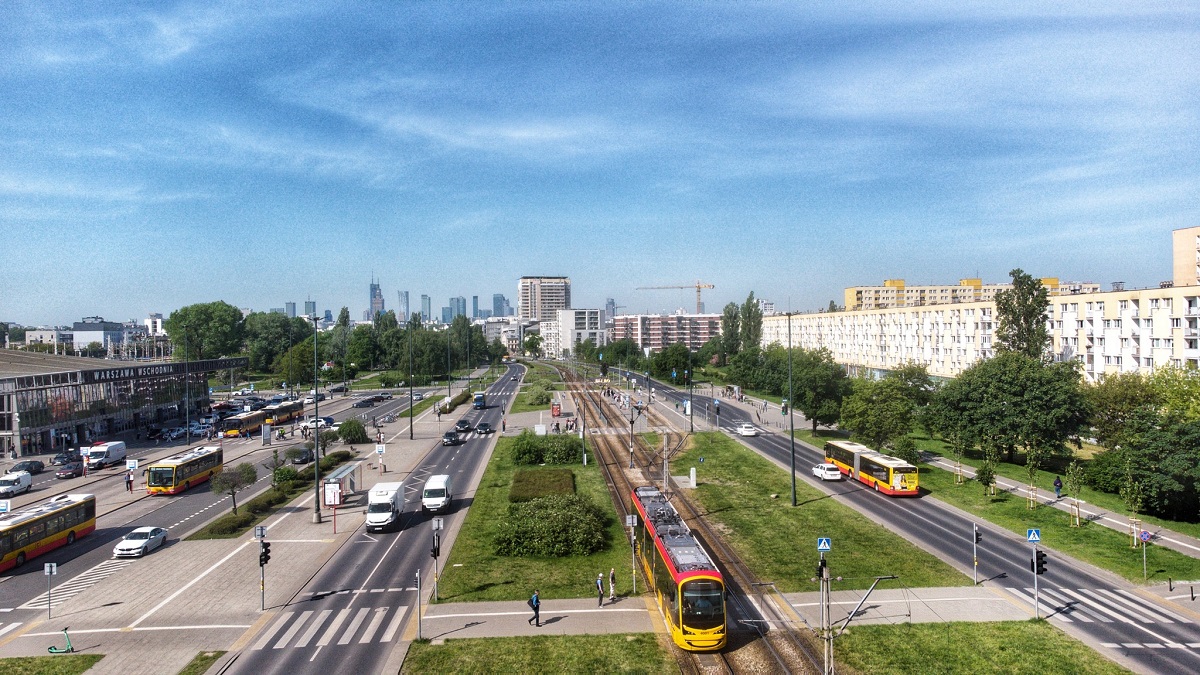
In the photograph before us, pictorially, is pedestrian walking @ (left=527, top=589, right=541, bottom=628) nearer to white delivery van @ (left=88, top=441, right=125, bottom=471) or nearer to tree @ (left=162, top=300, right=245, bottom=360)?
white delivery van @ (left=88, top=441, right=125, bottom=471)

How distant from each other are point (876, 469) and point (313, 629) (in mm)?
34652

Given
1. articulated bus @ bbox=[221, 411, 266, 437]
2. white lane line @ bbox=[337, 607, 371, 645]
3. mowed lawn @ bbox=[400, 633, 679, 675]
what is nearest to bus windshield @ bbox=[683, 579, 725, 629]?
mowed lawn @ bbox=[400, 633, 679, 675]

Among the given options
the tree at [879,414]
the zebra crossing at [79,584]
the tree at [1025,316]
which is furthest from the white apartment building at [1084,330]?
the zebra crossing at [79,584]

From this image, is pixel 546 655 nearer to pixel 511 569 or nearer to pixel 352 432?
pixel 511 569

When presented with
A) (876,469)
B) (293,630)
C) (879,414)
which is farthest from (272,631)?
(879,414)

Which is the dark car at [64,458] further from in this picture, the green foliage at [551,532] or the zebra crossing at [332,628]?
the zebra crossing at [332,628]

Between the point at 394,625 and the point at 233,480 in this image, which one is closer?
the point at 394,625

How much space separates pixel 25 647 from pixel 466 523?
751 inches

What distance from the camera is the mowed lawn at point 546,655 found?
20.8m

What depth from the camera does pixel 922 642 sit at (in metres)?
22.2

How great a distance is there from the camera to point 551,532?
32562mm

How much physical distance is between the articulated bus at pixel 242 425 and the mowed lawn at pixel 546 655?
60.6m

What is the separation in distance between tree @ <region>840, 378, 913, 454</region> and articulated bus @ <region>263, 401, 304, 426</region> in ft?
203

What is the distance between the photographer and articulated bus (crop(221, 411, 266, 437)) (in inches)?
2889
